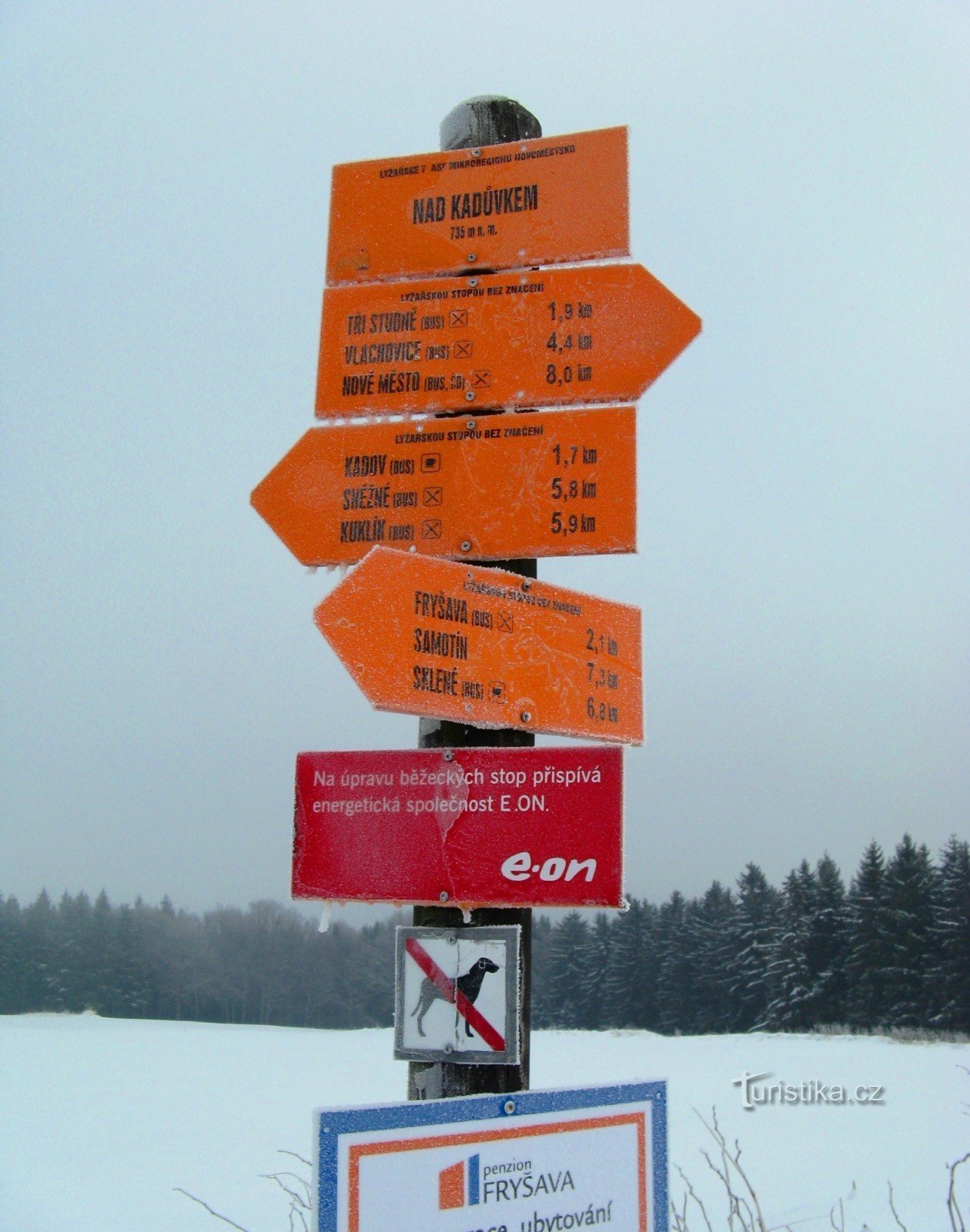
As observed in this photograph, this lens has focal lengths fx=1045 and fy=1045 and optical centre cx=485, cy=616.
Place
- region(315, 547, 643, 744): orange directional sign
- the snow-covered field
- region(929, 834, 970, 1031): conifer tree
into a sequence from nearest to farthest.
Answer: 1. region(315, 547, 643, 744): orange directional sign
2. the snow-covered field
3. region(929, 834, 970, 1031): conifer tree

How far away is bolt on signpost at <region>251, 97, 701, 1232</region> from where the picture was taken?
77.4 inches

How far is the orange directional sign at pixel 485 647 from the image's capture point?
1896 millimetres

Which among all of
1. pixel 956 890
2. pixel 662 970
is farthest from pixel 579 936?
pixel 956 890

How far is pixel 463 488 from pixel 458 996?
1105 mm

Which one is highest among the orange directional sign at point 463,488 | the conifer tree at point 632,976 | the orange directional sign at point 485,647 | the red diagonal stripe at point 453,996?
the orange directional sign at point 463,488

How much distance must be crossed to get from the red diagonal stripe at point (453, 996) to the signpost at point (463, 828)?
0.13m

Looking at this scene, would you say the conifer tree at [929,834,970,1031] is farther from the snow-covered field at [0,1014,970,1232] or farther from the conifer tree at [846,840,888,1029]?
the snow-covered field at [0,1014,970,1232]

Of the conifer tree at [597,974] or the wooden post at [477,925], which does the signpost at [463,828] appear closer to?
the wooden post at [477,925]

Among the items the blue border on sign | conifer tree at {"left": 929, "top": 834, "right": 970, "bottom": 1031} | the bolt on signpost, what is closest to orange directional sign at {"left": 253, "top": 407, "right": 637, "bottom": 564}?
the bolt on signpost

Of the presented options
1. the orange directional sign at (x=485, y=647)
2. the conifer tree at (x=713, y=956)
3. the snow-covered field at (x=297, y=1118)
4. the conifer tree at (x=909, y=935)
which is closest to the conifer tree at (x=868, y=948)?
the conifer tree at (x=909, y=935)

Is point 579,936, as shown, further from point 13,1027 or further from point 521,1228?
point 521,1228

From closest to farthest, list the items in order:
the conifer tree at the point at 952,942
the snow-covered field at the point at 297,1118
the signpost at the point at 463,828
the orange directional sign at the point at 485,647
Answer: the orange directional sign at the point at 485,647, the signpost at the point at 463,828, the snow-covered field at the point at 297,1118, the conifer tree at the point at 952,942

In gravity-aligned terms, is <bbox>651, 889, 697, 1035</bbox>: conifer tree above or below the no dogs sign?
below

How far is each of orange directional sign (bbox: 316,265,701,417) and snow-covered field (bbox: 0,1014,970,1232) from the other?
1511mm
